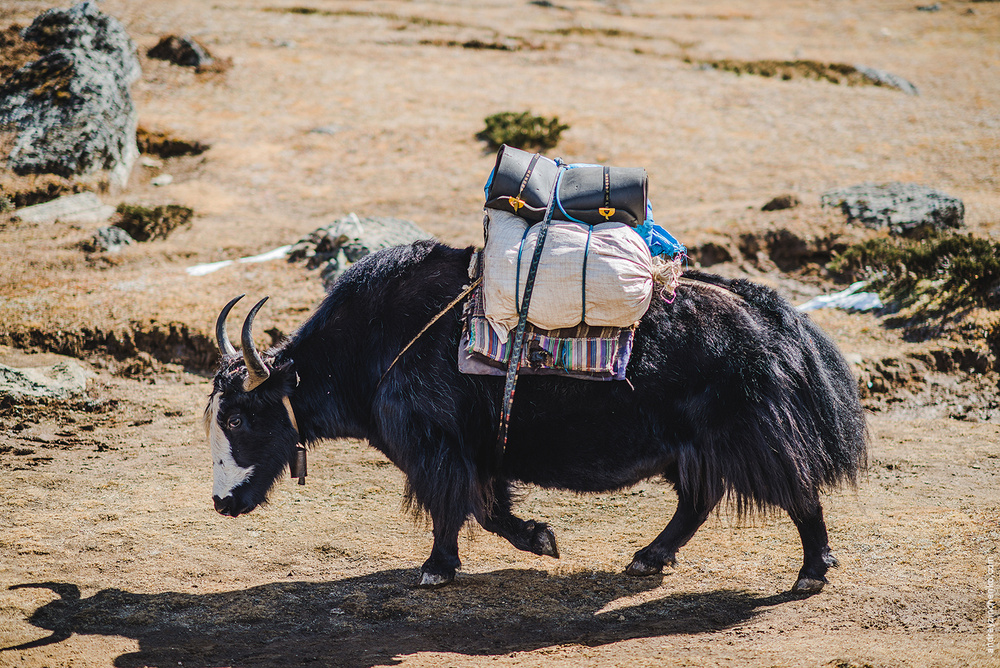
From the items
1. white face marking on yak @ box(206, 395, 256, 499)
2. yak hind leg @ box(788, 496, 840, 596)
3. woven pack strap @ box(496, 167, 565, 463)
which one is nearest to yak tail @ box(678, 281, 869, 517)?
yak hind leg @ box(788, 496, 840, 596)

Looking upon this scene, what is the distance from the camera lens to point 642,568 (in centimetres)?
382

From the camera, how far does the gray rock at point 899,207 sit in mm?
8250

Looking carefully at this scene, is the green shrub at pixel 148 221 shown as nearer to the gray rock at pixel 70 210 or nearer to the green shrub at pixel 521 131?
the gray rock at pixel 70 210

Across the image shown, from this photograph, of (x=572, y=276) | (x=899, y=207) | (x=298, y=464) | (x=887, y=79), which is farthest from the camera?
(x=887, y=79)

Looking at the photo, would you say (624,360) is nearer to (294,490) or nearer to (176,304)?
(294,490)

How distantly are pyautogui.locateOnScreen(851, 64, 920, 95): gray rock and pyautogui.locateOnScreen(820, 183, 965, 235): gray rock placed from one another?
26.8ft

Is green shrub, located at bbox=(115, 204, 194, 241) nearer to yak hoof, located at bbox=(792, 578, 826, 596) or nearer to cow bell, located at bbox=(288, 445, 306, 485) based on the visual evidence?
cow bell, located at bbox=(288, 445, 306, 485)

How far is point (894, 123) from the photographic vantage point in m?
13.6

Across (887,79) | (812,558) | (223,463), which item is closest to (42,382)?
(223,463)

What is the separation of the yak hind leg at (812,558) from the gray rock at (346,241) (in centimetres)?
477

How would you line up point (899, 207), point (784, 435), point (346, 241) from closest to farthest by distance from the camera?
point (784, 435), point (346, 241), point (899, 207)

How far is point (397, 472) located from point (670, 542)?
181 centimetres

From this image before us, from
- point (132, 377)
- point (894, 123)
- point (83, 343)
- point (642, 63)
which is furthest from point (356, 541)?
point (642, 63)

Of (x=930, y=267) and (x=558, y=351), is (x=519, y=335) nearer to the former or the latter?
(x=558, y=351)
